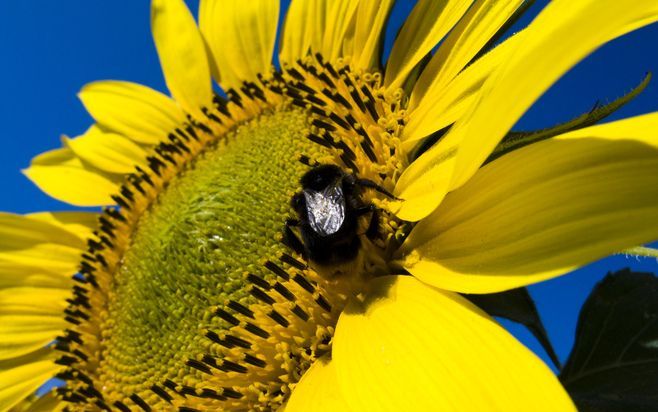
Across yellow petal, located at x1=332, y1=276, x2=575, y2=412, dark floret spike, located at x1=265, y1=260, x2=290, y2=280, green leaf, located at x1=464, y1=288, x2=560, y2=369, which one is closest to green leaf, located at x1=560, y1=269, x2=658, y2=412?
green leaf, located at x1=464, y1=288, x2=560, y2=369

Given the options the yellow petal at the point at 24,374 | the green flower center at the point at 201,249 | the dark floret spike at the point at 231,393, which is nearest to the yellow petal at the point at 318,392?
the dark floret spike at the point at 231,393

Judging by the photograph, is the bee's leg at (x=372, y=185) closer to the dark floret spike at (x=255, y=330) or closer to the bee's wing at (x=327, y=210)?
the bee's wing at (x=327, y=210)

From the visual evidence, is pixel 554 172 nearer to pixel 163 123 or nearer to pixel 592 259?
pixel 592 259

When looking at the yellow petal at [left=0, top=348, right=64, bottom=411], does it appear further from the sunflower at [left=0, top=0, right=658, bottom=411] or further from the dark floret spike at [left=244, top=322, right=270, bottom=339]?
the dark floret spike at [left=244, top=322, right=270, bottom=339]

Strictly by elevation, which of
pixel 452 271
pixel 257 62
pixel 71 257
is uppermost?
pixel 257 62

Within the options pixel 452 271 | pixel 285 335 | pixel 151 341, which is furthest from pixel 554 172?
pixel 151 341

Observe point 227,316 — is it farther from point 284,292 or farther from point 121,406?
point 121,406

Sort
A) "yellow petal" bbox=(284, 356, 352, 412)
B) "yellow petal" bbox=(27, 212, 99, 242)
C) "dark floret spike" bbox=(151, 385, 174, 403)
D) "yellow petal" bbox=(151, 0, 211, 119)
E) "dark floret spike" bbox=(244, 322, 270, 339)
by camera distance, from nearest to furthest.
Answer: "yellow petal" bbox=(284, 356, 352, 412) → "dark floret spike" bbox=(244, 322, 270, 339) → "dark floret spike" bbox=(151, 385, 174, 403) → "yellow petal" bbox=(151, 0, 211, 119) → "yellow petal" bbox=(27, 212, 99, 242)
